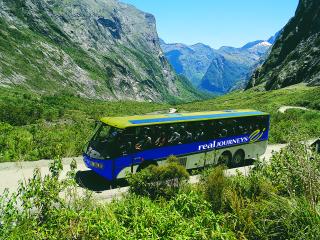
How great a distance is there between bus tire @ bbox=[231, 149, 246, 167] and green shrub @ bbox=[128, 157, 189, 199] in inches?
376

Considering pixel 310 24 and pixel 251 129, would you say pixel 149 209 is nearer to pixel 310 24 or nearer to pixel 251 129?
pixel 251 129

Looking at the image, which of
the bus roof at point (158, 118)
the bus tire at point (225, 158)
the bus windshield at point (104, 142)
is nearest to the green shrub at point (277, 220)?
the bus windshield at point (104, 142)

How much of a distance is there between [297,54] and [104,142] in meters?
146

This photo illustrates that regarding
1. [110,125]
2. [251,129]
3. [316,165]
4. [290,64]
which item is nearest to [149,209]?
[316,165]

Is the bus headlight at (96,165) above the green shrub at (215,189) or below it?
above

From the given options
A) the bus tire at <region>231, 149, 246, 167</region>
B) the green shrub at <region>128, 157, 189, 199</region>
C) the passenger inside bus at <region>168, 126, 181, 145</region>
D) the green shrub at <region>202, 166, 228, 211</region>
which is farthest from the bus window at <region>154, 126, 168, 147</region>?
the bus tire at <region>231, 149, 246, 167</region>

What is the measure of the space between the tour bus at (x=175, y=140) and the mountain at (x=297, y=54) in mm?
93953

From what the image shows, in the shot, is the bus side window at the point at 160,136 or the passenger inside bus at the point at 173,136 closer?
the bus side window at the point at 160,136

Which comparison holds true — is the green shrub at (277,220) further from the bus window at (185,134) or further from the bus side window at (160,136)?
the bus window at (185,134)

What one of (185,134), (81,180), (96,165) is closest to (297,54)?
(185,134)

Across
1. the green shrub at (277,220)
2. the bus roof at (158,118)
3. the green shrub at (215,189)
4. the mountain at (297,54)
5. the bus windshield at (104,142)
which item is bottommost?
the green shrub at (277,220)

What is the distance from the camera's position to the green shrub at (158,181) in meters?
14.2

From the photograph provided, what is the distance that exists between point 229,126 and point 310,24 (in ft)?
519

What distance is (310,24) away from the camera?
164 metres
